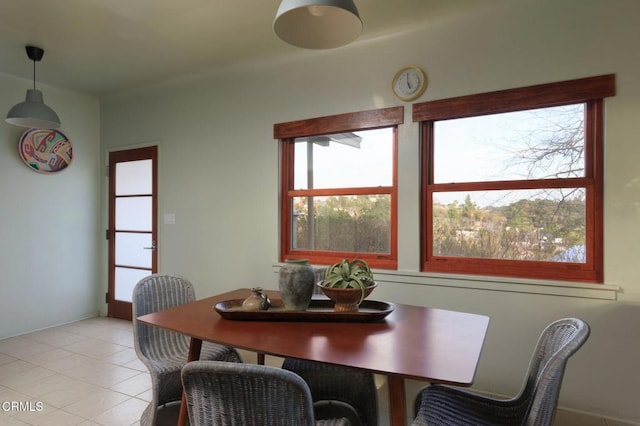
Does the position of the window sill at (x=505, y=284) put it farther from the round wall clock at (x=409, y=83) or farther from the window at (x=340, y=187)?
the round wall clock at (x=409, y=83)

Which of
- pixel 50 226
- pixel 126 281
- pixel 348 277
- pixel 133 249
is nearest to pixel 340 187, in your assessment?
pixel 348 277

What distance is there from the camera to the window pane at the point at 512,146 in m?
2.50

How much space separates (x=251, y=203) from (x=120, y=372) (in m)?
1.80

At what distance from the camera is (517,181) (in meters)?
2.63

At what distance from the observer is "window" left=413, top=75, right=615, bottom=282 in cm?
243

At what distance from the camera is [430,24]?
2.84 meters

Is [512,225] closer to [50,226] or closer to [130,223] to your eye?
[130,223]

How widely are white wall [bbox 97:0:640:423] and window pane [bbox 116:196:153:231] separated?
1.10 ft

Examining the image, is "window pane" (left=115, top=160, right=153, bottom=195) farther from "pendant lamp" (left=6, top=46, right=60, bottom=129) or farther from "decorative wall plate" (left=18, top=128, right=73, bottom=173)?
"pendant lamp" (left=6, top=46, right=60, bottom=129)

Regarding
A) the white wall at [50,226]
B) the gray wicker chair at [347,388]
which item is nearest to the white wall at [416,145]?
the white wall at [50,226]

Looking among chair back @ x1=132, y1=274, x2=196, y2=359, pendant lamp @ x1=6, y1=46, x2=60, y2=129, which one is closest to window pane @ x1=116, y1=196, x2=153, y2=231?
pendant lamp @ x1=6, y1=46, x2=60, y2=129

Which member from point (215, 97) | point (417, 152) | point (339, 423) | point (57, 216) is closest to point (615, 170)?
point (417, 152)

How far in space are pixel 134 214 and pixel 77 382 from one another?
2.15m

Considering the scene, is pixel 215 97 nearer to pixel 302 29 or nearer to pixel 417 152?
pixel 417 152
